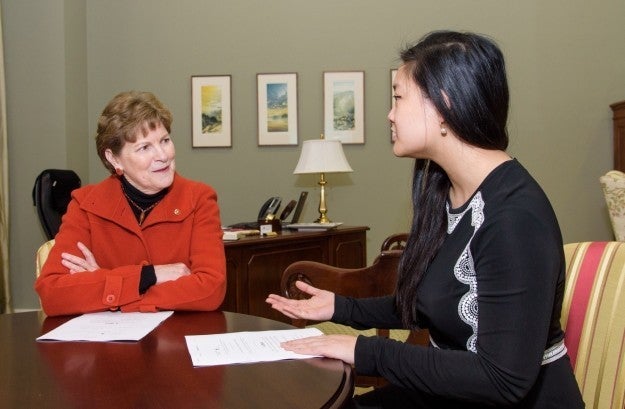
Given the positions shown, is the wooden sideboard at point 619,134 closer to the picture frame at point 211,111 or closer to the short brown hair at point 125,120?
the picture frame at point 211,111

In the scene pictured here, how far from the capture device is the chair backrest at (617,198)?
162 inches

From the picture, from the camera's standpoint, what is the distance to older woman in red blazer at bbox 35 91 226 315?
77.5 inches

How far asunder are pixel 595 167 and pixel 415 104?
445cm

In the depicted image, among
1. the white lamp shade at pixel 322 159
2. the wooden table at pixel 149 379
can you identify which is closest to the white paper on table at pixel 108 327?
the wooden table at pixel 149 379

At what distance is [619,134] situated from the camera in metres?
Answer: 5.08

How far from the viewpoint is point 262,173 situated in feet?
17.3

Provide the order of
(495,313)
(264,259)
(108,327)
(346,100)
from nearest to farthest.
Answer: (495,313) → (108,327) → (264,259) → (346,100)

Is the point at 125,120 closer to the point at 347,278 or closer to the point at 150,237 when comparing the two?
the point at 150,237

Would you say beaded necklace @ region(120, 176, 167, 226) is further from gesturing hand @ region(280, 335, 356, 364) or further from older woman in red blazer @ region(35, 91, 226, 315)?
gesturing hand @ region(280, 335, 356, 364)

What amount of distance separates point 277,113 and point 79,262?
348 cm

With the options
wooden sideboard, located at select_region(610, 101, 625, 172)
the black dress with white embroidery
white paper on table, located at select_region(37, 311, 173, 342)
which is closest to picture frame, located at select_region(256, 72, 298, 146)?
wooden sideboard, located at select_region(610, 101, 625, 172)

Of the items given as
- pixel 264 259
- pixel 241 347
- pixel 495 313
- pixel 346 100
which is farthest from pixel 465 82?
pixel 346 100

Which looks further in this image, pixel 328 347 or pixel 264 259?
pixel 264 259

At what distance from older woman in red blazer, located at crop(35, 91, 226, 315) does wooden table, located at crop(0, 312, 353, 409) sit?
500 millimetres
